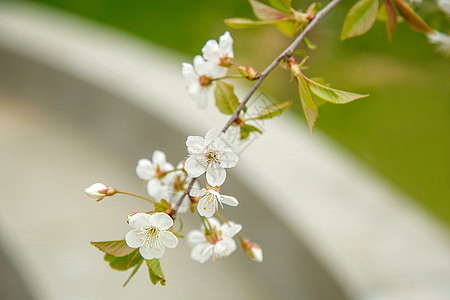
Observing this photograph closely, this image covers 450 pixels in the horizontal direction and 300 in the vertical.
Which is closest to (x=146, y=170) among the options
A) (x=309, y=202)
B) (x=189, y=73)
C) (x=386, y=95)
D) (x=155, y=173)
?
(x=155, y=173)

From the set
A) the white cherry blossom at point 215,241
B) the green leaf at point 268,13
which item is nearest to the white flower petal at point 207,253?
the white cherry blossom at point 215,241

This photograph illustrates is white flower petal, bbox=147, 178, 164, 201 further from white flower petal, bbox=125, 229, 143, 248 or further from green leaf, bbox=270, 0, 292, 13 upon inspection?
green leaf, bbox=270, 0, 292, 13

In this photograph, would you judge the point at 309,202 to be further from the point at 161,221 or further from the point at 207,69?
the point at 161,221

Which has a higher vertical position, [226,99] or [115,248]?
[226,99]

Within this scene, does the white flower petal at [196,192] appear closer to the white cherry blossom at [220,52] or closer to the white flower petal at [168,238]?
the white flower petal at [168,238]

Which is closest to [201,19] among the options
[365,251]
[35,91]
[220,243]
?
[35,91]
